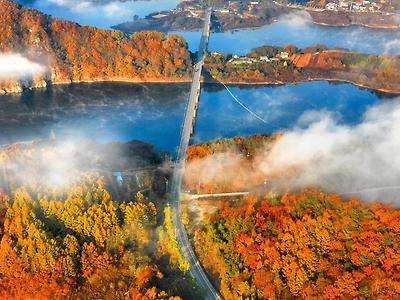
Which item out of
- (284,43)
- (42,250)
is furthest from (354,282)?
(284,43)

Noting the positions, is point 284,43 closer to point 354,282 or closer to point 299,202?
point 299,202

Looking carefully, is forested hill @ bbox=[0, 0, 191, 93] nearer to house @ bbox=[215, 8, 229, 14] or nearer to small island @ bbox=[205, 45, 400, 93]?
small island @ bbox=[205, 45, 400, 93]

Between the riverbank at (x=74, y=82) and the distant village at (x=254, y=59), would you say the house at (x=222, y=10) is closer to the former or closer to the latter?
the distant village at (x=254, y=59)

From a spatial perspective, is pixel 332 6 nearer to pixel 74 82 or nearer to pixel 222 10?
pixel 222 10

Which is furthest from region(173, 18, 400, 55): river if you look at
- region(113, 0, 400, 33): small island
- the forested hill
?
the forested hill

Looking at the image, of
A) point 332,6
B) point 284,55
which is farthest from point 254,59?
point 332,6

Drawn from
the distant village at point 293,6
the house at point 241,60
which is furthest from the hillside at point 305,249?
the distant village at point 293,6

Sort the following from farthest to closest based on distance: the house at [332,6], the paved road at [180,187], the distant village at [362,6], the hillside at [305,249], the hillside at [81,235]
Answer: the house at [332,6] → the distant village at [362,6] → the paved road at [180,187] → the hillside at [81,235] → the hillside at [305,249]
